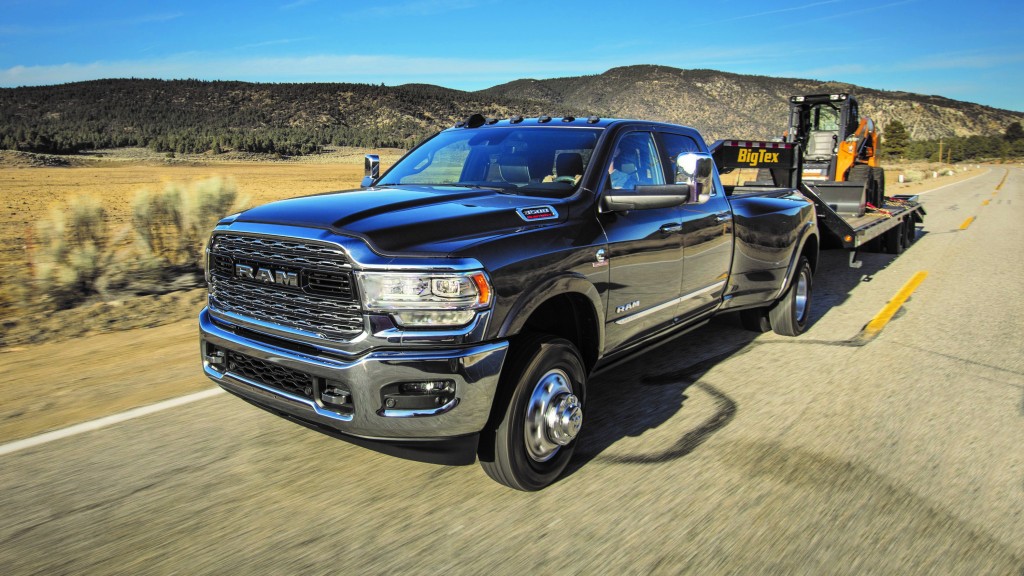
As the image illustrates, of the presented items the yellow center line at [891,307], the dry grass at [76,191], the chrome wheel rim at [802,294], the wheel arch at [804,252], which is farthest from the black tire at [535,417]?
the dry grass at [76,191]

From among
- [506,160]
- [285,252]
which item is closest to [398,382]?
[285,252]

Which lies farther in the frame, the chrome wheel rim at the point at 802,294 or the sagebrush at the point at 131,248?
the sagebrush at the point at 131,248

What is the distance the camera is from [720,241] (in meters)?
5.47

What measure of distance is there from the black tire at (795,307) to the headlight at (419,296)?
449cm

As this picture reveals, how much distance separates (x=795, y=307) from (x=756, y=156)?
7.25 feet

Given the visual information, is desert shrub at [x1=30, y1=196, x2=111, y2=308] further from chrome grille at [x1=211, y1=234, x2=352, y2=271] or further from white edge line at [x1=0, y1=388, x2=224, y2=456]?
chrome grille at [x1=211, y1=234, x2=352, y2=271]

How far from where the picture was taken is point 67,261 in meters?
8.23

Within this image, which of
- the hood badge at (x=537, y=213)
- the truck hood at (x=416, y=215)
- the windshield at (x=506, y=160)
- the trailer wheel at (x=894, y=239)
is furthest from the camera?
the trailer wheel at (x=894, y=239)

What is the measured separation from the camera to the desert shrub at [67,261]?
25.8 feet

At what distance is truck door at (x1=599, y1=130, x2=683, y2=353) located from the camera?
4.21 metres

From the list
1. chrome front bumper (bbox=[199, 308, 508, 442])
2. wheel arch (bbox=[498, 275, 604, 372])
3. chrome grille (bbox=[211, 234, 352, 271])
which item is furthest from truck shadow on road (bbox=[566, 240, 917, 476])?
chrome grille (bbox=[211, 234, 352, 271])

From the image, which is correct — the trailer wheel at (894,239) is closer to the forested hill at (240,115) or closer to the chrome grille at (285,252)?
the chrome grille at (285,252)

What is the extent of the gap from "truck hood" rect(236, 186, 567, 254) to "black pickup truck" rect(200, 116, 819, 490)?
0.01m

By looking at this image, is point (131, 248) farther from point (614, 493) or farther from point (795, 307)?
point (614, 493)
